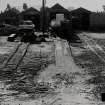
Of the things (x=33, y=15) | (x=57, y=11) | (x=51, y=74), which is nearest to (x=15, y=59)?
(x=51, y=74)

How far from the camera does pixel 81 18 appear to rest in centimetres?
4862

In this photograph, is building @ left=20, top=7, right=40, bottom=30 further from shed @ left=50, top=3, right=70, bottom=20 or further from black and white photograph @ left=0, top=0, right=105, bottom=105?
black and white photograph @ left=0, top=0, right=105, bottom=105

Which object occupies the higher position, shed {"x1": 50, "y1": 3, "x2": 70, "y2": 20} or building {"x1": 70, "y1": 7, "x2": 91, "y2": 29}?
shed {"x1": 50, "y1": 3, "x2": 70, "y2": 20}

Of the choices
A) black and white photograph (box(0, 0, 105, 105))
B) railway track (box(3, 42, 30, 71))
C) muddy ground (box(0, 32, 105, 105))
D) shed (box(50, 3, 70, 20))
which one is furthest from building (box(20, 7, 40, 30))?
muddy ground (box(0, 32, 105, 105))

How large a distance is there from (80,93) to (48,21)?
39.1 meters

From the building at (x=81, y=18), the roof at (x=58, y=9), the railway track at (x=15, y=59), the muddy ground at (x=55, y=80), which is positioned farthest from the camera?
the roof at (x=58, y=9)

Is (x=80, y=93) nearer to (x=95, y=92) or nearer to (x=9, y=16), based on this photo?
(x=95, y=92)

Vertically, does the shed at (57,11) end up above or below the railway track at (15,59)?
above

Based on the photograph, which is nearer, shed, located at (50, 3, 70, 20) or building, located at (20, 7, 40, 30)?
building, located at (20, 7, 40, 30)

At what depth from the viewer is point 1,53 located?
21594mm

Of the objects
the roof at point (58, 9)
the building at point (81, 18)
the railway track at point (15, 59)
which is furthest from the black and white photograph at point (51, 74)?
the roof at point (58, 9)

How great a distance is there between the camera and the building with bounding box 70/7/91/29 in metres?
47.1

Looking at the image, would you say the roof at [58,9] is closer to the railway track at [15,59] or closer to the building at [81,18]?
the building at [81,18]

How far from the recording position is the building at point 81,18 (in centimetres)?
4708
